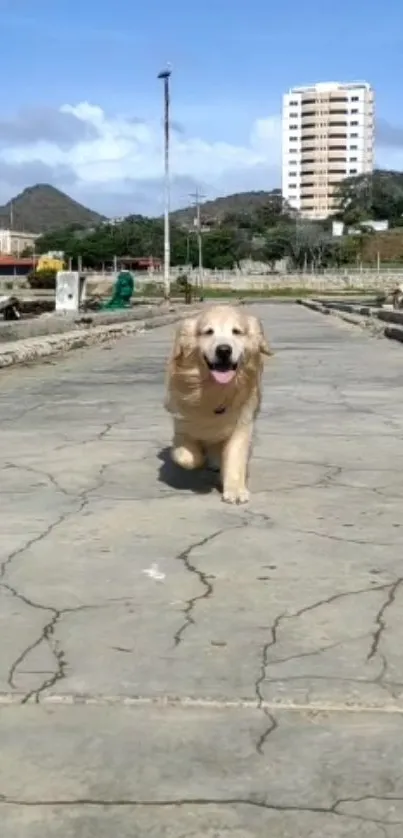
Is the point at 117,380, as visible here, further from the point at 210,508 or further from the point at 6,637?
the point at 6,637

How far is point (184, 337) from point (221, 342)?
34cm

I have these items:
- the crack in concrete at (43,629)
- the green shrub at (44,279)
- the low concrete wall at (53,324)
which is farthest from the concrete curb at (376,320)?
the green shrub at (44,279)

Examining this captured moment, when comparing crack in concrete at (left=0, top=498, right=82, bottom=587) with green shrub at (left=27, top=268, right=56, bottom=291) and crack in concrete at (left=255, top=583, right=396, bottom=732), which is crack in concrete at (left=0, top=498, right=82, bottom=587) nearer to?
crack in concrete at (left=255, top=583, right=396, bottom=732)

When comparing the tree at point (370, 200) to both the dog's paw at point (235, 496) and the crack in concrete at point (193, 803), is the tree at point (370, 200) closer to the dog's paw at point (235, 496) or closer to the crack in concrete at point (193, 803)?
the dog's paw at point (235, 496)

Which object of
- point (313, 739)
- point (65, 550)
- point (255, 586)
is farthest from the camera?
point (65, 550)

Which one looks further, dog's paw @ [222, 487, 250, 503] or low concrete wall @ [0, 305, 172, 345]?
low concrete wall @ [0, 305, 172, 345]

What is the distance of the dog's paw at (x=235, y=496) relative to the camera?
5770 mm

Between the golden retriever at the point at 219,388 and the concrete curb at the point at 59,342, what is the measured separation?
4.33 m

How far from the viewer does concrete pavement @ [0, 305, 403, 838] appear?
2676 mm

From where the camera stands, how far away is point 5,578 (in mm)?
4438

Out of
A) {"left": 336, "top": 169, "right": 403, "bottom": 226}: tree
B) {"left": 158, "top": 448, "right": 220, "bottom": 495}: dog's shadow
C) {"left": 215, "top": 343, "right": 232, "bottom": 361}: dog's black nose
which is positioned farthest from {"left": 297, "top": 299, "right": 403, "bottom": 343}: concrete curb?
{"left": 336, "top": 169, "right": 403, "bottom": 226}: tree

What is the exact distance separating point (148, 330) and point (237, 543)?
21191 millimetres

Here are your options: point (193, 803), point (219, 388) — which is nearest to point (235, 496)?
point (219, 388)

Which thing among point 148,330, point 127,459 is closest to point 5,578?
point 127,459
